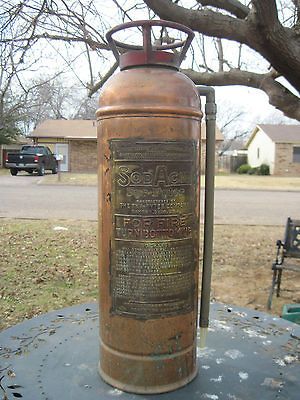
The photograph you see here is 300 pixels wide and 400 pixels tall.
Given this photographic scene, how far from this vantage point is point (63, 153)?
30.5 m

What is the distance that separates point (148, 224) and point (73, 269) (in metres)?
4.28

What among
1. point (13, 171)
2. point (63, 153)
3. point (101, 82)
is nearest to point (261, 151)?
point (63, 153)

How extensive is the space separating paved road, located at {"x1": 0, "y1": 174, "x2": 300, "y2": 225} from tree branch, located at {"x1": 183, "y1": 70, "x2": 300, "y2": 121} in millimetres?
4466

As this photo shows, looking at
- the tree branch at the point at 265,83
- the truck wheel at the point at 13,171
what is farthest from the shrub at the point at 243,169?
the tree branch at the point at 265,83

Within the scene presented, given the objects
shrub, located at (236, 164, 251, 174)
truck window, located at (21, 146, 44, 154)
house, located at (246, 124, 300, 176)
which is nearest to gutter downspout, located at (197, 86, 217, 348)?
truck window, located at (21, 146, 44, 154)

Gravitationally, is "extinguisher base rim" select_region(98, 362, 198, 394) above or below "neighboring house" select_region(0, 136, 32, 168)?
below

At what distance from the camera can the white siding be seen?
33.0 metres

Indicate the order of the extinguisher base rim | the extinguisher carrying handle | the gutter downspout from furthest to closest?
the gutter downspout
the extinguisher base rim
the extinguisher carrying handle

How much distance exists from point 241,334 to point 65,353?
1.05m

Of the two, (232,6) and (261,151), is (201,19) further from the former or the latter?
(261,151)

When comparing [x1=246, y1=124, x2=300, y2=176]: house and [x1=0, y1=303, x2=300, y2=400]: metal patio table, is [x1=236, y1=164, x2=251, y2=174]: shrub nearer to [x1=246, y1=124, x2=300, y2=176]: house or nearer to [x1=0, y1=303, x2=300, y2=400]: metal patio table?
[x1=246, y1=124, x2=300, y2=176]: house

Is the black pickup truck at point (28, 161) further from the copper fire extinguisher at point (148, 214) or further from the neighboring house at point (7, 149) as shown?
the copper fire extinguisher at point (148, 214)

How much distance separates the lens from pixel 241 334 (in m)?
2.77

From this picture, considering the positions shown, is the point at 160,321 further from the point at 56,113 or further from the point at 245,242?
the point at 56,113
